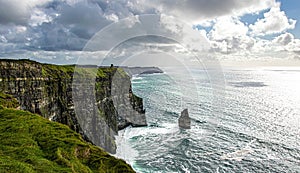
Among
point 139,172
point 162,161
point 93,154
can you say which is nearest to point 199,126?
point 162,161

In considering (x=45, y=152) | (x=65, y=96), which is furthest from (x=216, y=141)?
(x=45, y=152)

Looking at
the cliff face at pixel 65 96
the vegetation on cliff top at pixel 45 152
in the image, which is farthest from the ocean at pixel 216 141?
the vegetation on cliff top at pixel 45 152

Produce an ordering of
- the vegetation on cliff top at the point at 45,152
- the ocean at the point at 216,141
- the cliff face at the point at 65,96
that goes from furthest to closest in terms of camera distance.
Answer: the ocean at the point at 216,141
the cliff face at the point at 65,96
the vegetation on cliff top at the point at 45,152

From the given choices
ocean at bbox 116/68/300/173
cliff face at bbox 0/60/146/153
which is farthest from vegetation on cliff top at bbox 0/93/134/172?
ocean at bbox 116/68/300/173

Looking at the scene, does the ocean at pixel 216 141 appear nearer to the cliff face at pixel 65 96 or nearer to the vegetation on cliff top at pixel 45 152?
the cliff face at pixel 65 96

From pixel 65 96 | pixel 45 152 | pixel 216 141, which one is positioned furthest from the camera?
pixel 216 141

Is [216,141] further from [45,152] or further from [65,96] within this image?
[45,152]
